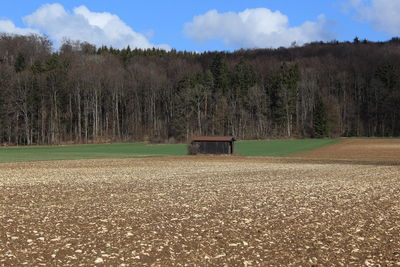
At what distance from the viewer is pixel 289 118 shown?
11369 centimetres

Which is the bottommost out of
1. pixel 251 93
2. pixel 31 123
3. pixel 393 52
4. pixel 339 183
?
pixel 339 183

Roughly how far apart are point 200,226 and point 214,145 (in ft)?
152

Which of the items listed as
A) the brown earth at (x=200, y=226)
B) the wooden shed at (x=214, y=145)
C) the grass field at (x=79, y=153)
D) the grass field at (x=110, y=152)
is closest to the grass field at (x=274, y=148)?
the grass field at (x=110, y=152)

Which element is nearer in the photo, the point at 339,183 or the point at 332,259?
the point at 332,259

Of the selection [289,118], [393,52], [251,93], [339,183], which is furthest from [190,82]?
[339,183]

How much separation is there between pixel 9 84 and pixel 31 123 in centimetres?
1015

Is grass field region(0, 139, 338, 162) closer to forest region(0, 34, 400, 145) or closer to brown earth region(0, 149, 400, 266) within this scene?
forest region(0, 34, 400, 145)

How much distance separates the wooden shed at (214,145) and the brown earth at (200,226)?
37.0 metres

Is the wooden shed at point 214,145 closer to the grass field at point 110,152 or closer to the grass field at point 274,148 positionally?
the grass field at point 110,152

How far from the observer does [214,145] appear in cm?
5800

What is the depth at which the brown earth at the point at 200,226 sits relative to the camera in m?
8.99

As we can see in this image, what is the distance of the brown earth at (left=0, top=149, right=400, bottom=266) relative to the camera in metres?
8.99

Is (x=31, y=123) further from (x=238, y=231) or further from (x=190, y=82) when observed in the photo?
(x=238, y=231)

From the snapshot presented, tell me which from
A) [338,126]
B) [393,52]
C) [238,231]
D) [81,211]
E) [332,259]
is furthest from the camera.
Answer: [393,52]
